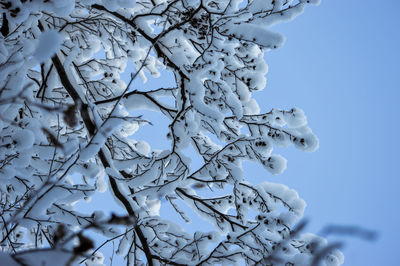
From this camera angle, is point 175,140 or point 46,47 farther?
point 175,140

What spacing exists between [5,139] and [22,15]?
3.42 ft

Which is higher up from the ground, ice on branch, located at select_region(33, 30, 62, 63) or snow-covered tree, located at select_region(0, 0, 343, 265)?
snow-covered tree, located at select_region(0, 0, 343, 265)

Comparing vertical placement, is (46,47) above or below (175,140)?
below

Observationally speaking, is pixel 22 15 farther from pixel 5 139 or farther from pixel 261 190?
pixel 261 190

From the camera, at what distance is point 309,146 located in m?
3.14

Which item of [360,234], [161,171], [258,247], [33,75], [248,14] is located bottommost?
[360,234]

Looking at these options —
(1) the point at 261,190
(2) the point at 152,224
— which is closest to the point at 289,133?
(1) the point at 261,190

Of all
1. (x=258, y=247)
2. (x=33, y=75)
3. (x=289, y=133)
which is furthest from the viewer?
(x=33, y=75)

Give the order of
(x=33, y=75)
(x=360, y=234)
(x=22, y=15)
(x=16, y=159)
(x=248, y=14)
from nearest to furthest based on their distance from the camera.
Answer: (x=360, y=234)
(x=22, y=15)
(x=16, y=159)
(x=248, y=14)
(x=33, y=75)

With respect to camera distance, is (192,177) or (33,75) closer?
(192,177)

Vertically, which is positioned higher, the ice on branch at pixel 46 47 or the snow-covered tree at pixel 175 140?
the snow-covered tree at pixel 175 140

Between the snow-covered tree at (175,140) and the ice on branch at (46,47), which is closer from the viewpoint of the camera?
the ice on branch at (46,47)

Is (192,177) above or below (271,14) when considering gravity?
below

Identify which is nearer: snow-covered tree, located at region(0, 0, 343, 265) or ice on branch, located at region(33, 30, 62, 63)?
ice on branch, located at region(33, 30, 62, 63)
